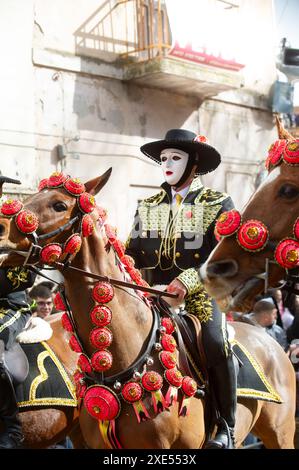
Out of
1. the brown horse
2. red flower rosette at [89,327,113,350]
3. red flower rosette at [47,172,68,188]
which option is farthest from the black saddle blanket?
red flower rosette at [47,172,68,188]

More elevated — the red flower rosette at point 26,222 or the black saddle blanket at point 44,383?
the red flower rosette at point 26,222

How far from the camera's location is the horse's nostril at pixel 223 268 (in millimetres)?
3252

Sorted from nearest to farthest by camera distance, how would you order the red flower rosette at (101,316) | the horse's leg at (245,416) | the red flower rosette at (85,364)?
the red flower rosette at (101,316), the red flower rosette at (85,364), the horse's leg at (245,416)

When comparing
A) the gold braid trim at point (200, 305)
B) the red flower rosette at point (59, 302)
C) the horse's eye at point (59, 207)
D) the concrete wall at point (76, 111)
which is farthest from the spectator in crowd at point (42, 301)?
the concrete wall at point (76, 111)

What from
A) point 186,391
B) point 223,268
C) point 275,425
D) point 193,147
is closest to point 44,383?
→ point 186,391

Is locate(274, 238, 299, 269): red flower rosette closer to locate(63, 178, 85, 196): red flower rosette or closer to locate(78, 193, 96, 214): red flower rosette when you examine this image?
locate(78, 193, 96, 214): red flower rosette

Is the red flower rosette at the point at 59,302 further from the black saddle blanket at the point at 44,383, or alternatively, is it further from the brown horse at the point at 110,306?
the black saddle blanket at the point at 44,383

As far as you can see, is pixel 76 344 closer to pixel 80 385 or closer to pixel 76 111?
pixel 80 385

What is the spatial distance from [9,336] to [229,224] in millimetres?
2687

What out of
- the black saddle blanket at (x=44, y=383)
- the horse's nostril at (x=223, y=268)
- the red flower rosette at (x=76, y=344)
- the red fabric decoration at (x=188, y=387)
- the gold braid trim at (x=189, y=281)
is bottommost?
the black saddle blanket at (x=44, y=383)

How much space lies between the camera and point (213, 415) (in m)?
4.84

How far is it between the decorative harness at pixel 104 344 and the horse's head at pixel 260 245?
1.17 m

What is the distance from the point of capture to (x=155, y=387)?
4.37m

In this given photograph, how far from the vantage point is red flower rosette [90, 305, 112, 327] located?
169 inches
